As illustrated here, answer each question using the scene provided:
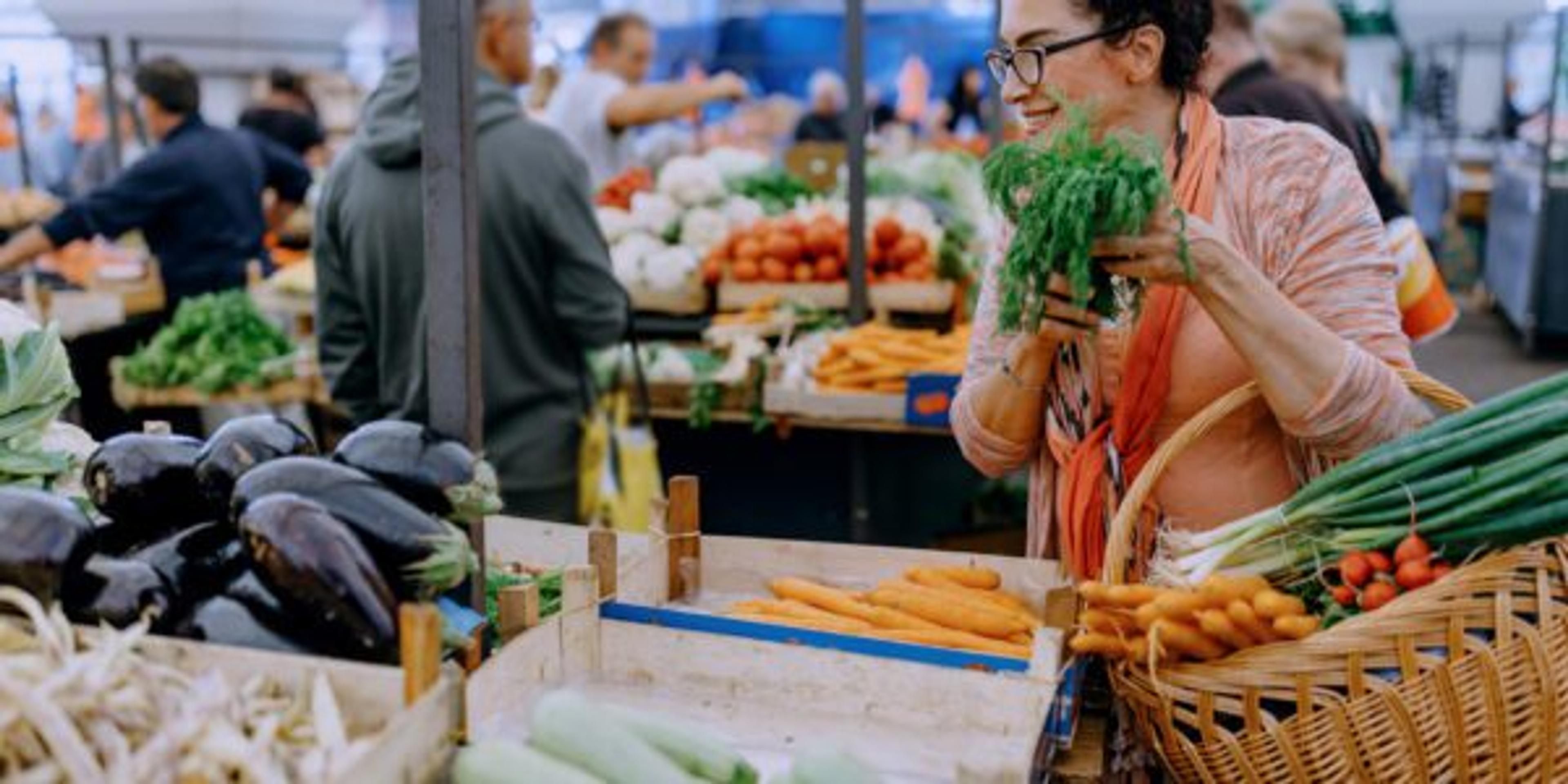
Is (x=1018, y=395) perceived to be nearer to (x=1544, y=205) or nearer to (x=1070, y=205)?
(x=1070, y=205)

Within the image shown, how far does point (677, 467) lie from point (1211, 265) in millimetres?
3759

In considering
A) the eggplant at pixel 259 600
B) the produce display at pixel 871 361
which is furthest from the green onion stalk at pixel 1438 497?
the produce display at pixel 871 361

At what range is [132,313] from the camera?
6859 mm

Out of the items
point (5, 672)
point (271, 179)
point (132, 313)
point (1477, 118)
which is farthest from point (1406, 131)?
point (5, 672)

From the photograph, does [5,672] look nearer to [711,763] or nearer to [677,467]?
[711,763]

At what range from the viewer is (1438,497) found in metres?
1.94

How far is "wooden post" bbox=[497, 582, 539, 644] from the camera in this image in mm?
1863

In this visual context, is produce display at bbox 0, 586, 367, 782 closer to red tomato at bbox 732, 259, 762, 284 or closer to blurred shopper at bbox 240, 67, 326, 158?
red tomato at bbox 732, 259, 762, 284

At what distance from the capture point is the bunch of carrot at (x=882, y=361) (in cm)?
486

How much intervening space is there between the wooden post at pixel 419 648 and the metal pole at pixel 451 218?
0.55 m

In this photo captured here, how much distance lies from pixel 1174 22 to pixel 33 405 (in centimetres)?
186

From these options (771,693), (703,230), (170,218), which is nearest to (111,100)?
(170,218)

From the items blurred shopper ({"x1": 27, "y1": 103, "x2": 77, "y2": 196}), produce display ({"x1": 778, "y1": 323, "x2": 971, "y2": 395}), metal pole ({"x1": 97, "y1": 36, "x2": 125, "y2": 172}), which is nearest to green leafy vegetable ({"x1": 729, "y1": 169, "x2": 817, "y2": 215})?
produce display ({"x1": 778, "y1": 323, "x2": 971, "y2": 395})

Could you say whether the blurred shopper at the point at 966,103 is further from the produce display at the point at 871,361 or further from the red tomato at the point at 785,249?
the produce display at the point at 871,361
